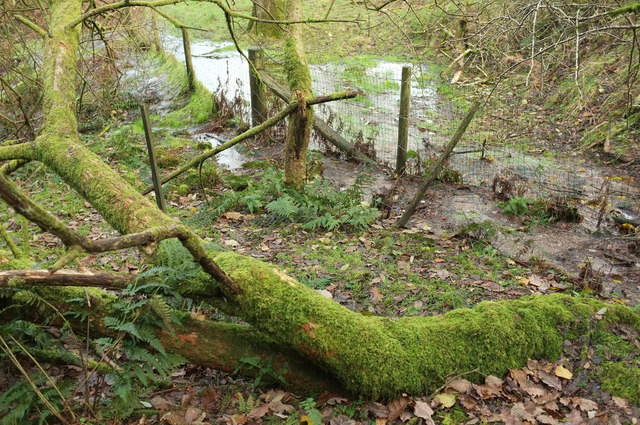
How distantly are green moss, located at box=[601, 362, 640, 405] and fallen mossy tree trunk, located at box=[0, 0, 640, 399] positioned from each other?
36 cm

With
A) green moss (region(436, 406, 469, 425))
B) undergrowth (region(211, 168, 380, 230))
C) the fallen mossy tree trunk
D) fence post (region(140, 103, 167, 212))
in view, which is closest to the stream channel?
undergrowth (region(211, 168, 380, 230))

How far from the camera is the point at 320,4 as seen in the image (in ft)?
67.7

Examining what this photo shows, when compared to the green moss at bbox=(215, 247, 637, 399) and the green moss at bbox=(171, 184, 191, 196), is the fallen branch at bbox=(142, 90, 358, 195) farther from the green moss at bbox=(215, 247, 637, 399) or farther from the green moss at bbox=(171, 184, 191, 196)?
the green moss at bbox=(215, 247, 637, 399)

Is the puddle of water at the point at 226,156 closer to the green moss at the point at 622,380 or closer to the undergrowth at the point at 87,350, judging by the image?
the undergrowth at the point at 87,350

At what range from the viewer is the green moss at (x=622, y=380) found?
10.4 feet

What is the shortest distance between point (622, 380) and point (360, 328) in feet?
5.89

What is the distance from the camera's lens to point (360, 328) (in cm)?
338

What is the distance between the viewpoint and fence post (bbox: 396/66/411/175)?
8.04m

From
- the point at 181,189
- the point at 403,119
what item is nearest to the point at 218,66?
the point at 181,189

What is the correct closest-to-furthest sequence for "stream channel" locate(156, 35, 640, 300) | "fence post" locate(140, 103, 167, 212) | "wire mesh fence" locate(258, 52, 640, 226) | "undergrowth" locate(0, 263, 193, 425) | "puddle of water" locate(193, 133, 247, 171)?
"undergrowth" locate(0, 263, 193, 425) → "fence post" locate(140, 103, 167, 212) → "stream channel" locate(156, 35, 640, 300) → "wire mesh fence" locate(258, 52, 640, 226) → "puddle of water" locate(193, 133, 247, 171)

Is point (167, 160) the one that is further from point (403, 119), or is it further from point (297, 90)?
point (403, 119)

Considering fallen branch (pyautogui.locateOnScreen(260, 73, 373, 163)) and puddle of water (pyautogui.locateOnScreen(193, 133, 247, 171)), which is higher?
fallen branch (pyautogui.locateOnScreen(260, 73, 373, 163))

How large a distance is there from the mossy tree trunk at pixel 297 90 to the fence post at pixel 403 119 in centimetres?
202

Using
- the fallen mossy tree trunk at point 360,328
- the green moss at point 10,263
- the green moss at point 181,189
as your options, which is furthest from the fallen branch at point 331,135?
the green moss at point 10,263
